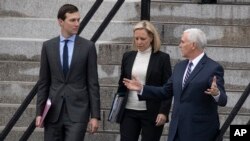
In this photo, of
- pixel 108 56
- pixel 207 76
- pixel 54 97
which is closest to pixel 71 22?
pixel 54 97

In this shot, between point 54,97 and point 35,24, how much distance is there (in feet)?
9.91

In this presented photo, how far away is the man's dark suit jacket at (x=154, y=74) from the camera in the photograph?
29.9 ft

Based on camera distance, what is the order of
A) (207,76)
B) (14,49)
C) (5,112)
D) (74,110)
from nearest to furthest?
(207,76) → (74,110) → (5,112) → (14,49)

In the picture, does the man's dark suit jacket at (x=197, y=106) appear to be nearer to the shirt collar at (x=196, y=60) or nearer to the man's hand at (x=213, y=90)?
the shirt collar at (x=196, y=60)

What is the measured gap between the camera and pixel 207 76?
809 cm

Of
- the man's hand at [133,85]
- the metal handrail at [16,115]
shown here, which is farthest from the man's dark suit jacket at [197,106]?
the metal handrail at [16,115]

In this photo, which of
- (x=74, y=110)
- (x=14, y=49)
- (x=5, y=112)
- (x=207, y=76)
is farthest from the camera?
(x=14, y=49)

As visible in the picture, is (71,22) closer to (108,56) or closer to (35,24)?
(108,56)

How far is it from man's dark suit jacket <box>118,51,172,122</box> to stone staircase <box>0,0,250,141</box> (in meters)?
1.19

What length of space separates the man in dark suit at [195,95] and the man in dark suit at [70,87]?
86cm

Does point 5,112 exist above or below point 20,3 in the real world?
below

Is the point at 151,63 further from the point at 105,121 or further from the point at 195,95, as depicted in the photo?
the point at 105,121

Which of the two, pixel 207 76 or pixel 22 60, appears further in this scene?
pixel 22 60

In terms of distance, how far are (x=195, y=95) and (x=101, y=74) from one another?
2845 mm
